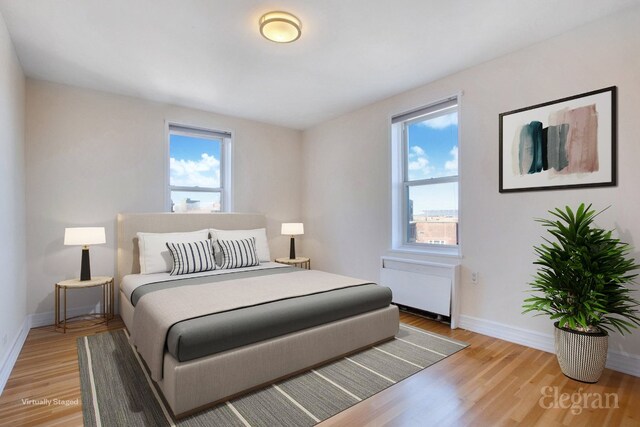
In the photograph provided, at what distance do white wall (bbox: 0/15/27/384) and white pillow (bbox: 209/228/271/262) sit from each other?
5.53ft

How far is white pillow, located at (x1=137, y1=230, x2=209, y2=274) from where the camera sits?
3.32 metres

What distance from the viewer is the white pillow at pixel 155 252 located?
3318 millimetres

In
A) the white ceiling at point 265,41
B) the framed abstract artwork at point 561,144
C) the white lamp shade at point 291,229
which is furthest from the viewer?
the white lamp shade at point 291,229

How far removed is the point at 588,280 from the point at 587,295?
0.33ft

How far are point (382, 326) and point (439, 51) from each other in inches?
95.8

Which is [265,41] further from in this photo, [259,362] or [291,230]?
[291,230]

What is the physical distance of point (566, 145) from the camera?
254 centimetres

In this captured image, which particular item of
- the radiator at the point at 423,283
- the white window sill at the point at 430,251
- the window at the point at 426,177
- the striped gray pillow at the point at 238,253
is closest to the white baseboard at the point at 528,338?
the radiator at the point at 423,283

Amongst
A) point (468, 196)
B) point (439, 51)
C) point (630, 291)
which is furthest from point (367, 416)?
point (439, 51)

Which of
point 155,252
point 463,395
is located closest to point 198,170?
point 155,252

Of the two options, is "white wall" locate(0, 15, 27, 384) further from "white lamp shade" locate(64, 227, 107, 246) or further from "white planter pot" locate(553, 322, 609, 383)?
"white planter pot" locate(553, 322, 609, 383)

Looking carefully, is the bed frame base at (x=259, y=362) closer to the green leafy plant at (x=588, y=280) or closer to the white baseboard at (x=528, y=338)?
the white baseboard at (x=528, y=338)

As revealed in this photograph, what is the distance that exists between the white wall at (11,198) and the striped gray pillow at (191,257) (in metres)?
1.19

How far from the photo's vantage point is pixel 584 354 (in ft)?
6.84
